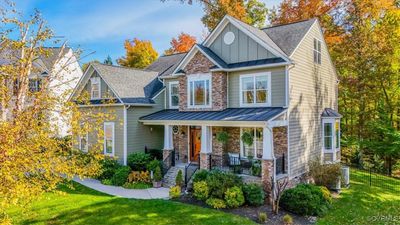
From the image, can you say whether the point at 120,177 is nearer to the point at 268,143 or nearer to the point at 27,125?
the point at 268,143

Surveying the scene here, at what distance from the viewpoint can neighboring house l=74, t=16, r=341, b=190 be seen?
1491 cm

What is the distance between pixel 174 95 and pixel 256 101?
6.62 meters

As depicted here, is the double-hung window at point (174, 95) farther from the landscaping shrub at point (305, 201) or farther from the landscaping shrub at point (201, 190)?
the landscaping shrub at point (305, 201)

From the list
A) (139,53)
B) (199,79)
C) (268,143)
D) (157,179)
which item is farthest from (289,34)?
(139,53)

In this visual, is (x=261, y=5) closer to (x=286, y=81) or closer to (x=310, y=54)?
(x=310, y=54)

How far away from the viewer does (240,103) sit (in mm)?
16516

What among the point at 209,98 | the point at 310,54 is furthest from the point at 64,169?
the point at 310,54

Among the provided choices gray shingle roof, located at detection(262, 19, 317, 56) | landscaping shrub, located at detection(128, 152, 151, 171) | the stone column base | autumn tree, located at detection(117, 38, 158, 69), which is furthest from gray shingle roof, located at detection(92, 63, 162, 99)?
autumn tree, located at detection(117, 38, 158, 69)

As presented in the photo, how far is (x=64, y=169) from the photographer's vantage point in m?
6.76

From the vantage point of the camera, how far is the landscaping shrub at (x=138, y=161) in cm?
1778

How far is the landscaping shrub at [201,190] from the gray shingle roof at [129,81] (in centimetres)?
814

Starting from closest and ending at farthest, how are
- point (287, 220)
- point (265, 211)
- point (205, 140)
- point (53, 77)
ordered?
1. point (53, 77)
2. point (287, 220)
3. point (265, 211)
4. point (205, 140)

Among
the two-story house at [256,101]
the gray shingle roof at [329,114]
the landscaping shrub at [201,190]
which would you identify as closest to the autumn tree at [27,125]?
the landscaping shrub at [201,190]

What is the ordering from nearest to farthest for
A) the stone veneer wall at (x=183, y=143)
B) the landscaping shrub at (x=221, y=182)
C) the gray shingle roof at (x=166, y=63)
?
the landscaping shrub at (x=221, y=182) < the stone veneer wall at (x=183, y=143) < the gray shingle roof at (x=166, y=63)
